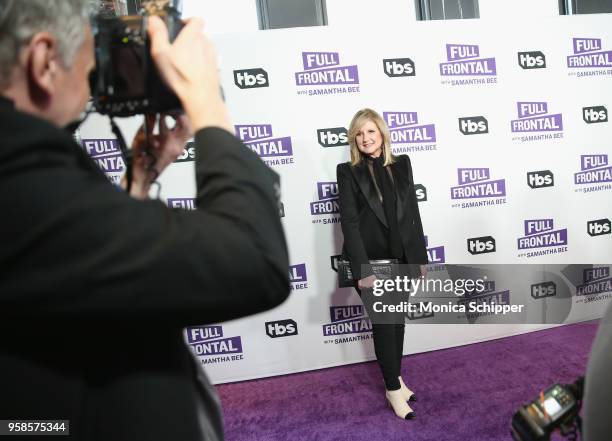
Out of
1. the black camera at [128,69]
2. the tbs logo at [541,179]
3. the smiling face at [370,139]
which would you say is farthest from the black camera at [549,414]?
the tbs logo at [541,179]

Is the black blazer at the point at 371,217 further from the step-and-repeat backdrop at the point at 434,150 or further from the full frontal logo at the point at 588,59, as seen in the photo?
the full frontal logo at the point at 588,59

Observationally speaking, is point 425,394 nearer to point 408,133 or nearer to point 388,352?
point 388,352

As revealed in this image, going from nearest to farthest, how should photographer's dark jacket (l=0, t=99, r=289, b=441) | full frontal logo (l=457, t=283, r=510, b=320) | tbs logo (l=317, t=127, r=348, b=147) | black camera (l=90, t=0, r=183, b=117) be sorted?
photographer's dark jacket (l=0, t=99, r=289, b=441), black camera (l=90, t=0, r=183, b=117), tbs logo (l=317, t=127, r=348, b=147), full frontal logo (l=457, t=283, r=510, b=320)

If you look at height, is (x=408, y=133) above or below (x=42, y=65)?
above

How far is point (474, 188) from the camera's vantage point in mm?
2895

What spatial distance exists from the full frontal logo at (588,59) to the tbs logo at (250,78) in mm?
2266

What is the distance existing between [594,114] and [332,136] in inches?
81.6

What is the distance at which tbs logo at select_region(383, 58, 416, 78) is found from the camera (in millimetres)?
2734

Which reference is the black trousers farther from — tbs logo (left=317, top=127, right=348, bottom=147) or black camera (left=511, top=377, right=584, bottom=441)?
black camera (left=511, top=377, right=584, bottom=441)

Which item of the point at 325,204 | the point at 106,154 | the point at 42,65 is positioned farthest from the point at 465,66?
the point at 42,65

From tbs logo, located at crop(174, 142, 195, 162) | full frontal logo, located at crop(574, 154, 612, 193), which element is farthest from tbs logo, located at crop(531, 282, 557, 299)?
tbs logo, located at crop(174, 142, 195, 162)

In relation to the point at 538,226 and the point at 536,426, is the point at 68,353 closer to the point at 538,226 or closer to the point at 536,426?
the point at 536,426

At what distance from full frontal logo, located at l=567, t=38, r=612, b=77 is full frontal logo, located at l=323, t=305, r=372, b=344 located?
2.37 m

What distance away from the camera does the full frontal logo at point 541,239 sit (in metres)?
3.04
